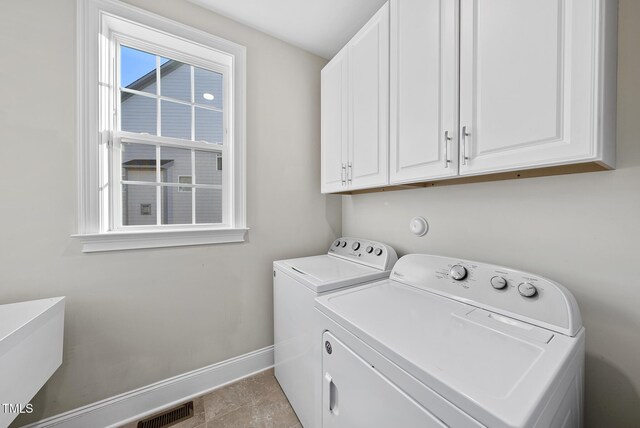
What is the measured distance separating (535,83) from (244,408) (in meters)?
2.18

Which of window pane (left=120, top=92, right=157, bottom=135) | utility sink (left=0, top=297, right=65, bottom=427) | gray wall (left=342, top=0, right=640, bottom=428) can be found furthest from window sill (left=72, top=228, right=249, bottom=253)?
gray wall (left=342, top=0, right=640, bottom=428)

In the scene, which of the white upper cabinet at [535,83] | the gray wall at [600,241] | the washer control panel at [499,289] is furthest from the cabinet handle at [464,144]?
the washer control panel at [499,289]

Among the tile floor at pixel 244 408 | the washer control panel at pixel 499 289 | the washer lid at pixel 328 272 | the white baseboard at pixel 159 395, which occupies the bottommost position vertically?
the tile floor at pixel 244 408

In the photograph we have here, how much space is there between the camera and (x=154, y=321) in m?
1.50

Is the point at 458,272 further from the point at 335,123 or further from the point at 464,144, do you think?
the point at 335,123

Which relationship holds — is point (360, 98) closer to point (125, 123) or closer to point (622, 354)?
point (125, 123)

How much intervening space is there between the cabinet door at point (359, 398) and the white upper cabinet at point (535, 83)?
86 cm

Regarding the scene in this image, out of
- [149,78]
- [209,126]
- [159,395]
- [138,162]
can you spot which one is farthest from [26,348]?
[149,78]

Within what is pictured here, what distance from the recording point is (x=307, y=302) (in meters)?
1.29

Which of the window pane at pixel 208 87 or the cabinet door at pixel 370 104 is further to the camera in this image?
the window pane at pixel 208 87

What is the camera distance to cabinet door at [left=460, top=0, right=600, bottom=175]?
71 centimetres

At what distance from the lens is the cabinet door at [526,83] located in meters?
0.71

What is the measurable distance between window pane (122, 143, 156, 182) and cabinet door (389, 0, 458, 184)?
1551mm

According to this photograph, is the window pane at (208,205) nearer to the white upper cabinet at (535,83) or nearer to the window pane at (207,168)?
the window pane at (207,168)
